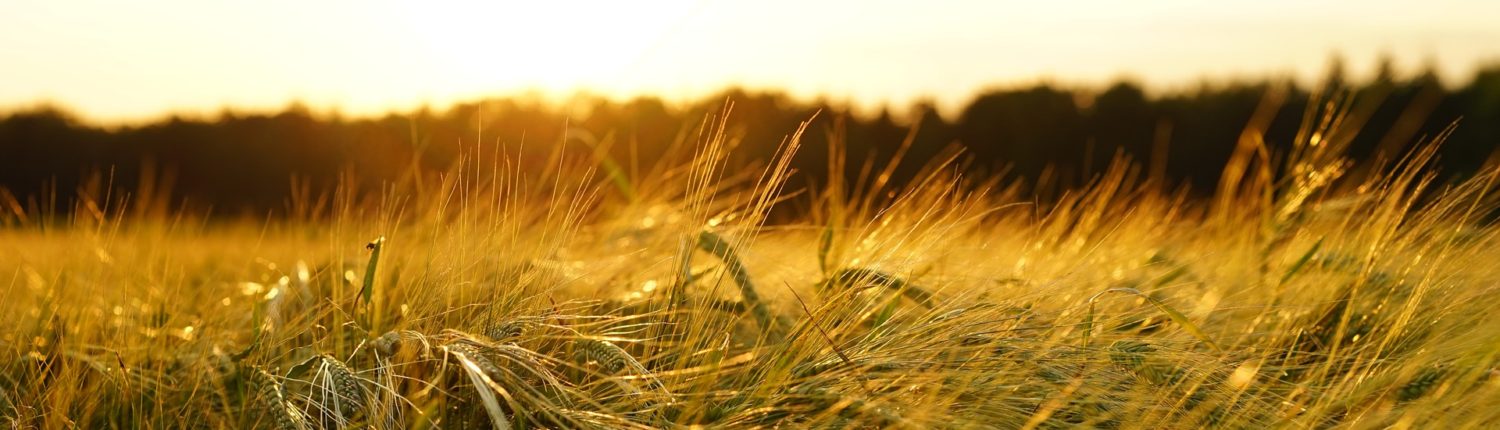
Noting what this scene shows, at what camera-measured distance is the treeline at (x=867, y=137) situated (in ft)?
37.6

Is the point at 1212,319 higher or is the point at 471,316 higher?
the point at 471,316

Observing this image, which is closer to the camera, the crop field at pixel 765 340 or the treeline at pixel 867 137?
the crop field at pixel 765 340

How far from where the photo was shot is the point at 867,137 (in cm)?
1260

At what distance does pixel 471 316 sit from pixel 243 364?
0.39 meters

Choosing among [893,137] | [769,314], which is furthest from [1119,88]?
[769,314]

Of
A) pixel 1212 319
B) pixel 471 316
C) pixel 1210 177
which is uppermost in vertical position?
pixel 471 316

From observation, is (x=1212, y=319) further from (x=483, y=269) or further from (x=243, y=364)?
(x=243, y=364)

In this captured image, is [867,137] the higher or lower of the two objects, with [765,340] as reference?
lower

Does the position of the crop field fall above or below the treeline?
above

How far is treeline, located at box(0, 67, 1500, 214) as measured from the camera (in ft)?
37.6

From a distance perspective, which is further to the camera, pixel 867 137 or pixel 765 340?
pixel 867 137

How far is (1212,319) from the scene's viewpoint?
2.51m

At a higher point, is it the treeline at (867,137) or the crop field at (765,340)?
the crop field at (765,340)

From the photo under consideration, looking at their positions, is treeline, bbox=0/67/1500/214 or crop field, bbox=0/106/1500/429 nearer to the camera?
crop field, bbox=0/106/1500/429
